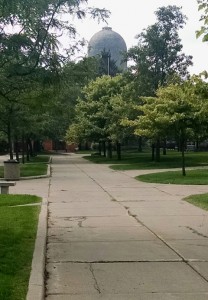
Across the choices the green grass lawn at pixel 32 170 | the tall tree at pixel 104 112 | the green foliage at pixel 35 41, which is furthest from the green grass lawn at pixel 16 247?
the tall tree at pixel 104 112

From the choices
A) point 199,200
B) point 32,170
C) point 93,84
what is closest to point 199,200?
point 199,200

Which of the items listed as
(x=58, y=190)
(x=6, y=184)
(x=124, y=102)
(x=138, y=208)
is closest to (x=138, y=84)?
(x=124, y=102)

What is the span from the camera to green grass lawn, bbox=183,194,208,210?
12938 mm

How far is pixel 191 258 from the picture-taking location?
22.8 ft

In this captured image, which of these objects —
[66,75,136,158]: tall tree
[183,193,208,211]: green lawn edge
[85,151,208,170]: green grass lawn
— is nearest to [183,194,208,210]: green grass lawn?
[183,193,208,211]: green lawn edge

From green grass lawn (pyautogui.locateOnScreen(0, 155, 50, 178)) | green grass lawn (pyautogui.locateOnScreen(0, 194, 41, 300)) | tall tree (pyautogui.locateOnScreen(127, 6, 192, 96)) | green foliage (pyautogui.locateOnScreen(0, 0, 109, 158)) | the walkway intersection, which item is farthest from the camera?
tall tree (pyautogui.locateOnScreen(127, 6, 192, 96))

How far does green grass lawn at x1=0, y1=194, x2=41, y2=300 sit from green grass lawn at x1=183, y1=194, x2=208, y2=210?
4.37 metres

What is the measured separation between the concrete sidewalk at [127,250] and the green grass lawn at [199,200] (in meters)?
0.33

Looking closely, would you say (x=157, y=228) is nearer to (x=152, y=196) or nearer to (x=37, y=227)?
(x=37, y=227)

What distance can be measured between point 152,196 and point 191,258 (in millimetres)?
8603

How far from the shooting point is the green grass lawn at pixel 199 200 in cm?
1294

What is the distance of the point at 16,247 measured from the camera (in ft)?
24.0

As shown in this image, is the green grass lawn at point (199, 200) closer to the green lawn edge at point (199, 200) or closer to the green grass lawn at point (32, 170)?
the green lawn edge at point (199, 200)

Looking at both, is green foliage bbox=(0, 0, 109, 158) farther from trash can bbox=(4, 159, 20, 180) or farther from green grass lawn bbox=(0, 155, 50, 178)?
green grass lawn bbox=(0, 155, 50, 178)
